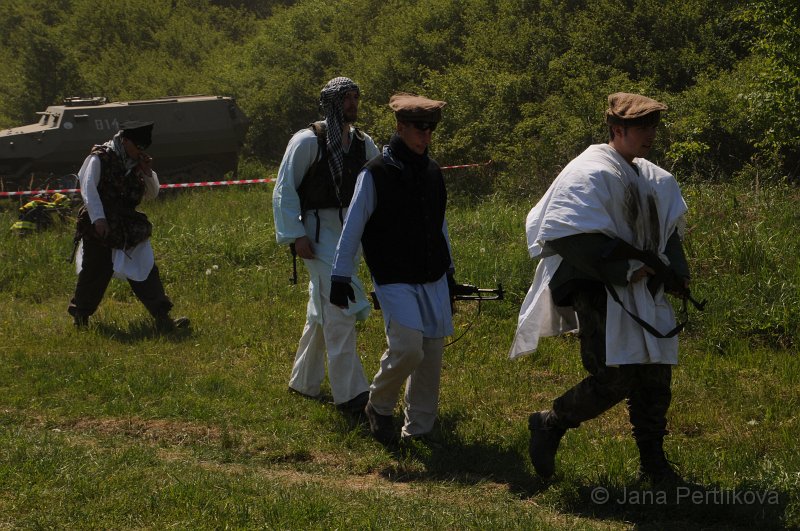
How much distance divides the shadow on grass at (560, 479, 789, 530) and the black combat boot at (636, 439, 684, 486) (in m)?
0.06

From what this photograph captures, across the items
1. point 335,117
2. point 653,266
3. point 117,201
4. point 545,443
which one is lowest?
point 545,443

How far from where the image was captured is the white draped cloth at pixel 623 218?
4.88 m

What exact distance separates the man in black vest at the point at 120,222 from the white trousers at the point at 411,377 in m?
3.55

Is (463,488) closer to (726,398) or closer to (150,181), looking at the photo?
(726,398)

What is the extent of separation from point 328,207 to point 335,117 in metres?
0.56

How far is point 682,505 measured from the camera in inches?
192

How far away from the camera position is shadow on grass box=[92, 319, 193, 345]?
8.80m

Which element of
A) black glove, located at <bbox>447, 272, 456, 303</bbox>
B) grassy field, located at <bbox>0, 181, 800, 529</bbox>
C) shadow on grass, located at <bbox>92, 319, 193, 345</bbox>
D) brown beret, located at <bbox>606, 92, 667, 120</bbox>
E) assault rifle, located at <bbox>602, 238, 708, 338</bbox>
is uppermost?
brown beret, located at <bbox>606, 92, 667, 120</bbox>

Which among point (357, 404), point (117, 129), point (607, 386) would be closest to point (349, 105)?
point (357, 404)

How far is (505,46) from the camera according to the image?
17.2 m

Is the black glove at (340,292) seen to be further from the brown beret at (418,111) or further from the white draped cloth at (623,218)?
the white draped cloth at (623,218)

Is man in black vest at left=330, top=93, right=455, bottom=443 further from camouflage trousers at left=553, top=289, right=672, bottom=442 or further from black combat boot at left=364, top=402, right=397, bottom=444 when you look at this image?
camouflage trousers at left=553, top=289, right=672, bottom=442

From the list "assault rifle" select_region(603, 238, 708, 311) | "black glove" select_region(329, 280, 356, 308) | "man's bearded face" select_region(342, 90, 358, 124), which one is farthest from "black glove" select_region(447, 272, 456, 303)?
"assault rifle" select_region(603, 238, 708, 311)

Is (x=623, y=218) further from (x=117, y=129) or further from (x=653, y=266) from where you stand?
(x=117, y=129)
